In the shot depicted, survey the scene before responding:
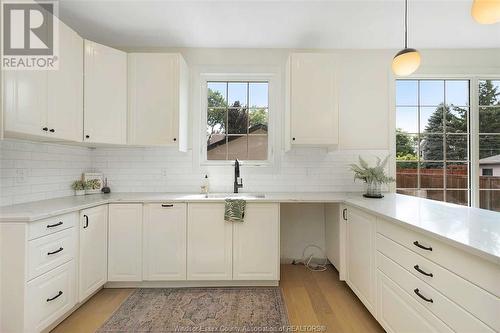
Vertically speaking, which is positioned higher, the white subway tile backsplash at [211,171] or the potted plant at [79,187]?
the white subway tile backsplash at [211,171]

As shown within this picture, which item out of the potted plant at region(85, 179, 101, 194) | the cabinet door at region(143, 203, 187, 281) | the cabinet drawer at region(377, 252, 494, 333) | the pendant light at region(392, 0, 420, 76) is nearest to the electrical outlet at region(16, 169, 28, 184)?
the potted plant at region(85, 179, 101, 194)

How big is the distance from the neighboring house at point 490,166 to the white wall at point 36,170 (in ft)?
16.3

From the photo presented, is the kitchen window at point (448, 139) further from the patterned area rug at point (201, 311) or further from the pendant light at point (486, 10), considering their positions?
the patterned area rug at point (201, 311)

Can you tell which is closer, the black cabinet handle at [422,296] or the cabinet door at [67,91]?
the black cabinet handle at [422,296]

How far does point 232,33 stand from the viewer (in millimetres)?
2674

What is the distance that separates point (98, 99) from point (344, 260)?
2984mm

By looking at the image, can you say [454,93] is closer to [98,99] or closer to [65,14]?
[98,99]

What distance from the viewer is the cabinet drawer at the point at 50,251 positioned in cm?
159

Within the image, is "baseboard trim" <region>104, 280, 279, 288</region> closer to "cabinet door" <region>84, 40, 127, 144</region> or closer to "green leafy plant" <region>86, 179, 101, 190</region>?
"green leafy plant" <region>86, 179, 101, 190</region>

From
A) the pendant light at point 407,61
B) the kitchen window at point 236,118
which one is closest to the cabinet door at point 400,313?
the pendant light at point 407,61

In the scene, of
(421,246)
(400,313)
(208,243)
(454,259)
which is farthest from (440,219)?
(208,243)

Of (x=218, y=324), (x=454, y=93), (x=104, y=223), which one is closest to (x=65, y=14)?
(x=104, y=223)

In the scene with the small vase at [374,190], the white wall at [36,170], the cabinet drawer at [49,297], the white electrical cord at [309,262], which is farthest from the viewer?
the white electrical cord at [309,262]

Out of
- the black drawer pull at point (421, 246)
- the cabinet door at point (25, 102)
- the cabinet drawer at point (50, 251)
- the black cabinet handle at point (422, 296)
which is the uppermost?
the cabinet door at point (25, 102)
